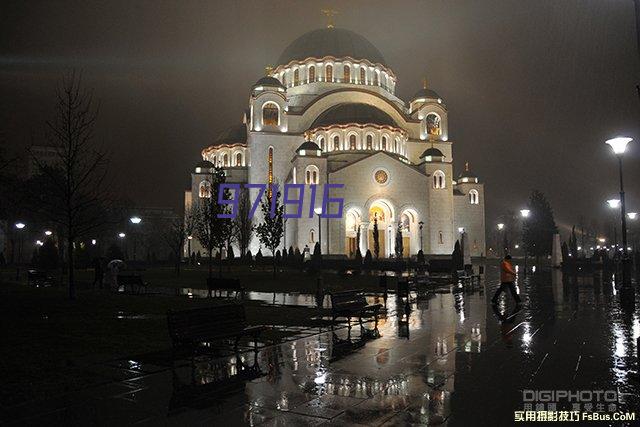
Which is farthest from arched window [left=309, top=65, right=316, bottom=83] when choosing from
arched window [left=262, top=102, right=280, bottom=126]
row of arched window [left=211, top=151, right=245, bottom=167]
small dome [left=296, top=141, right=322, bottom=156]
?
small dome [left=296, top=141, right=322, bottom=156]

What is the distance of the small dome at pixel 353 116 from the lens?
5262 centimetres

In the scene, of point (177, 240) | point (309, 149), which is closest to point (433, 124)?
point (309, 149)

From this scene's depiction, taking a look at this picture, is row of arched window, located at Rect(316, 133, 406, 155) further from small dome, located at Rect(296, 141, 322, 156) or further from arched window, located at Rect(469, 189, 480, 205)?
arched window, located at Rect(469, 189, 480, 205)

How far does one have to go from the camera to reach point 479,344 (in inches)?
357

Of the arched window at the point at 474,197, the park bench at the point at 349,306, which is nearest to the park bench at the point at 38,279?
the park bench at the point at 349,306

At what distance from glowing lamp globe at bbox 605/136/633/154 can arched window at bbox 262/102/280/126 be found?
4359 cm

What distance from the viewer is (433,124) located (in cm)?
6153

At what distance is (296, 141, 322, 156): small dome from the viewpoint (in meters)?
48.8

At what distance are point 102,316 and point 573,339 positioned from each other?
36.1ft

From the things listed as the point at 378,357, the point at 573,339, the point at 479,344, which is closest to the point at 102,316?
the point at 378,357

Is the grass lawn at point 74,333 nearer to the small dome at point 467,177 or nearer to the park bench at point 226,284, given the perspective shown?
the park bench at point 226,284

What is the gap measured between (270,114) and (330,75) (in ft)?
33.1

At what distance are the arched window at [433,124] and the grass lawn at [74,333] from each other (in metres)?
49.3

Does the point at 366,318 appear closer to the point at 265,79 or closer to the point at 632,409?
the point at 632,409
